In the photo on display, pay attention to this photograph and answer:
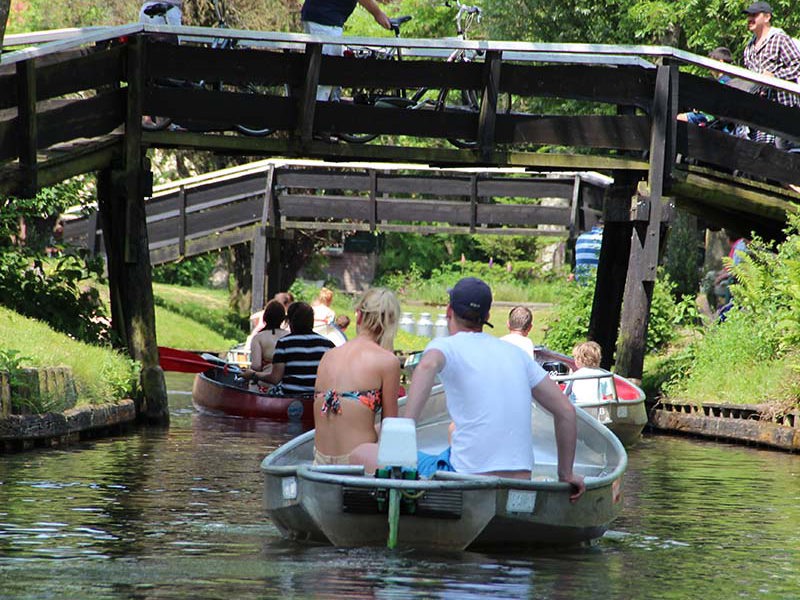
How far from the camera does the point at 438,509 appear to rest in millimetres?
8859

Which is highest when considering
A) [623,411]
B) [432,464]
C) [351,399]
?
[351,399]

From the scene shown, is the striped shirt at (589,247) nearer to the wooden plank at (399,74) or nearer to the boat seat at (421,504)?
the wooden plank at (399,74)

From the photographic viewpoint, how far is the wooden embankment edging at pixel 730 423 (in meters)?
16.8

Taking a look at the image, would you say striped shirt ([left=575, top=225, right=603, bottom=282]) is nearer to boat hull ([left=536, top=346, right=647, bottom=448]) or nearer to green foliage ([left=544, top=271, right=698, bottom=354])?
green foliage ([left=544, top=271, right=698, bottom=354])

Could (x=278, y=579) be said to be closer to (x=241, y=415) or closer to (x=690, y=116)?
(x=241, y=415)

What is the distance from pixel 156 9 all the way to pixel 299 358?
13.5 ft

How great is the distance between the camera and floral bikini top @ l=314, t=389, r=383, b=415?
31.8ft

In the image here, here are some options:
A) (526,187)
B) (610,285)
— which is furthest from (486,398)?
(526,187)

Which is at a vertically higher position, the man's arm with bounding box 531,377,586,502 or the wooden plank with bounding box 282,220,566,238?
the man's arm with bounding box 531,377,586,502

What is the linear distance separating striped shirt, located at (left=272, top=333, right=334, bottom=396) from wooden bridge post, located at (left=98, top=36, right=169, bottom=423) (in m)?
1.41

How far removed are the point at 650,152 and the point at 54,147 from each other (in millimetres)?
6732

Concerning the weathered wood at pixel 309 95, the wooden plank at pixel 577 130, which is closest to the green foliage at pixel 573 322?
the wooden plank at pixel 577 130

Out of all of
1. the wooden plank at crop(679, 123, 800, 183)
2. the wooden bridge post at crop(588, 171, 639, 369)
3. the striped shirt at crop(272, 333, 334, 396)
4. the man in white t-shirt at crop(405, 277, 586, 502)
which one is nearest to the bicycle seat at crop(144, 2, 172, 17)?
the striped shirt at crop(272, 333, 334, 396)

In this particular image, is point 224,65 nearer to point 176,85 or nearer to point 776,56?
point 176,85
